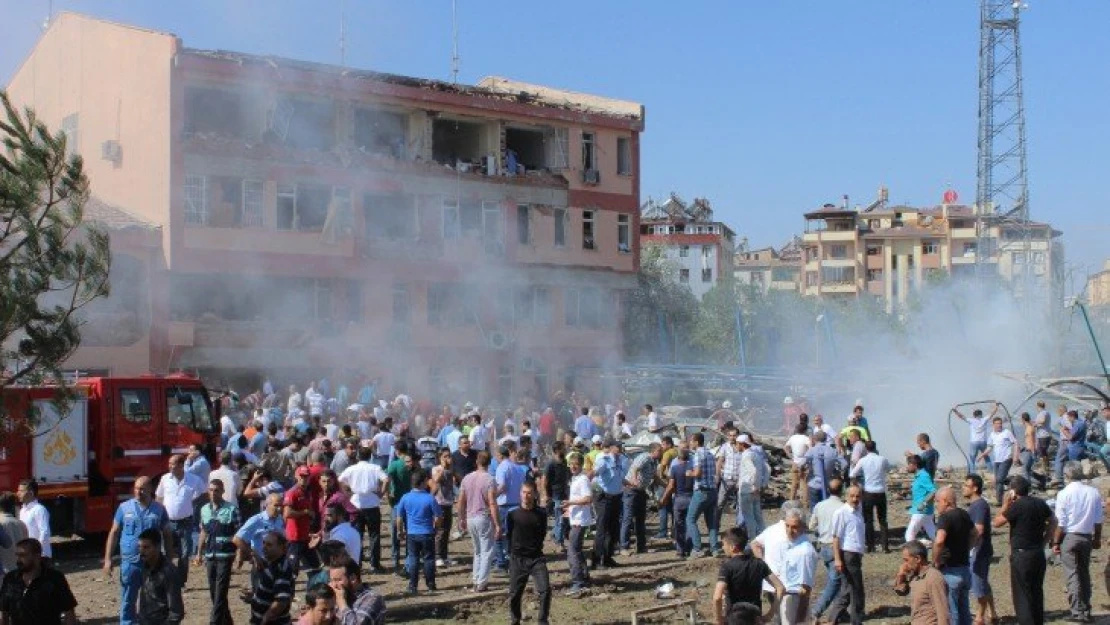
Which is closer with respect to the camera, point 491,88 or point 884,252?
point 491,88

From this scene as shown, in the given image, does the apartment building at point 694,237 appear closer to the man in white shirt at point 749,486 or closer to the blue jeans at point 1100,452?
the blue jeans at point 1100,452

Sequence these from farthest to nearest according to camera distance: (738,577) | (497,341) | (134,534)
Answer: (497,341), (134,534), (738,577)

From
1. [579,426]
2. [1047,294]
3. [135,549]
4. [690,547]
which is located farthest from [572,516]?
[1047,294]

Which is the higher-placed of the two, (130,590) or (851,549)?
(851,549)

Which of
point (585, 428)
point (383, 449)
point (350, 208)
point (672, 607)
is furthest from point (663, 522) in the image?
point (350, 208)

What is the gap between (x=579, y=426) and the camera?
2514 centimetres

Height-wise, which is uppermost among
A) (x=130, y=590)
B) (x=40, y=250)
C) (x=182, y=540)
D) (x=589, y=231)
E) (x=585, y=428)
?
(x=589, y=231)

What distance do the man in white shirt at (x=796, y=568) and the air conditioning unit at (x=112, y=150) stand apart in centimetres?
2878

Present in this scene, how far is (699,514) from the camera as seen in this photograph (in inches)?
674

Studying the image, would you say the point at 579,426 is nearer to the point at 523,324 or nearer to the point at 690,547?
the point at 690,547

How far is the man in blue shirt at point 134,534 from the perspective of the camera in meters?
11.2

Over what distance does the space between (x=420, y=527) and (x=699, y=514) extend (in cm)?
462

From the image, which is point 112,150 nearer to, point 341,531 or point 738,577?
point 341,531

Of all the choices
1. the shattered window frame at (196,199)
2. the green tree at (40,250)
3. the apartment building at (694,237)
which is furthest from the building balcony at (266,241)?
the apartment building at (694,237)
